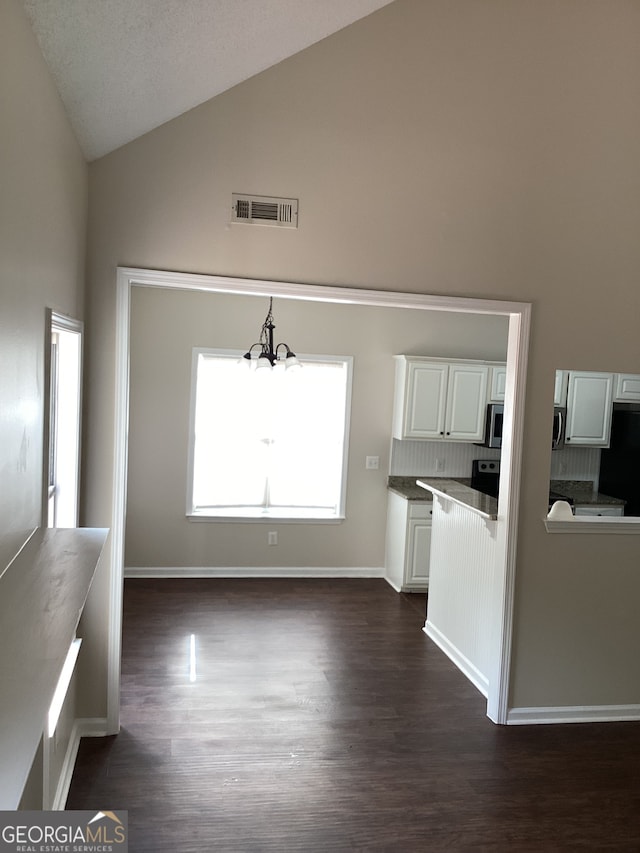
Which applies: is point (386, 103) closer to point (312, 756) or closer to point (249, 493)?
point (312, 756)

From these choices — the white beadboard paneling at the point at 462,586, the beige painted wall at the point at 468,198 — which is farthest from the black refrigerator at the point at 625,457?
the beige painted wall at the point at 468,198

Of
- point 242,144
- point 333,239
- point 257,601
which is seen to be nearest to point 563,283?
point 333,239

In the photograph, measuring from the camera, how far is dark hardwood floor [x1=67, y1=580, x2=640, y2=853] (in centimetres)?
275

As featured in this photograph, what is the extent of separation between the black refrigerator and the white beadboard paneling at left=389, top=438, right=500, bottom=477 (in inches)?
41.0

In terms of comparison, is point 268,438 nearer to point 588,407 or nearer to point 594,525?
point 588,407

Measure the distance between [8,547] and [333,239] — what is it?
2.28 m

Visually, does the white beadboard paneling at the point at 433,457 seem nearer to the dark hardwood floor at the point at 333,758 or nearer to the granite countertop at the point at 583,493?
the granite countertop at the point at 583,493

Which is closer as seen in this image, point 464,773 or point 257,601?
point 464,773

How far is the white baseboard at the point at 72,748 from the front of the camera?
8.97 feet

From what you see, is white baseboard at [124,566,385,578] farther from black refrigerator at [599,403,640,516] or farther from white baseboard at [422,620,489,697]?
black refrigerator at [599,403,640,516]

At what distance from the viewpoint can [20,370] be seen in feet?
5.91

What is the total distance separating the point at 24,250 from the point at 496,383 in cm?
501

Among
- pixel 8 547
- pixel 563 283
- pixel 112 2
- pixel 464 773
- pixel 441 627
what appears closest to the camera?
pixel 8 547

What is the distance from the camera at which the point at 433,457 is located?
21.4 ft
